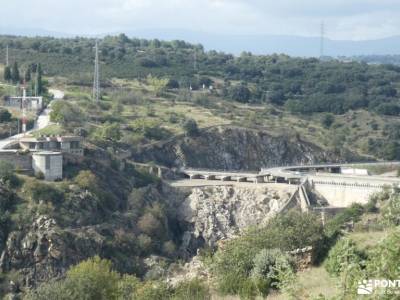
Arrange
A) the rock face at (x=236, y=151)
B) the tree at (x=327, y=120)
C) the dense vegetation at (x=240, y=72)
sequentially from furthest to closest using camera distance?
the dense vegetation at (x=240, y=72)
the tree at (x=327, y=120)
the rock face at (x=236, y=151)

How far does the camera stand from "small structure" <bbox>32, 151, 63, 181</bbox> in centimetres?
5625

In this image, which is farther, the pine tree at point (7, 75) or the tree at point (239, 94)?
the tree at point (239, 94)

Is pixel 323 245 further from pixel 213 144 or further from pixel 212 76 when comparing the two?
pixel 212 76

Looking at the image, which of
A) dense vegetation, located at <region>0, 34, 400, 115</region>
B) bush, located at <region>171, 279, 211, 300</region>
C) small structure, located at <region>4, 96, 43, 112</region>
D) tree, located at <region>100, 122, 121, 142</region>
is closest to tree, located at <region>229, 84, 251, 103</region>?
dense vegetation, located at <region>0, 34, 400, 115</region>

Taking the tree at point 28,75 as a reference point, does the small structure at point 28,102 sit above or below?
below

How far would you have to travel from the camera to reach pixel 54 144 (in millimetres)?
60969

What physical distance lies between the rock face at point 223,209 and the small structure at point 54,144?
10283 millimetres

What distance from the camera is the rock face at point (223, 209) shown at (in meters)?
63.1

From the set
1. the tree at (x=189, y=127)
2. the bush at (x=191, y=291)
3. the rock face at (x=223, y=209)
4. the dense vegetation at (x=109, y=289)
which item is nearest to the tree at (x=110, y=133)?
the rock face at (x=223, y=209)

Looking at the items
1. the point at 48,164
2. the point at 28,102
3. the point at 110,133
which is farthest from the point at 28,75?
the point at 48,164

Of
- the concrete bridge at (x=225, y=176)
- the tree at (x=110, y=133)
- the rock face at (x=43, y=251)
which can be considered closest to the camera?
the rock face at (x=43, y=251)

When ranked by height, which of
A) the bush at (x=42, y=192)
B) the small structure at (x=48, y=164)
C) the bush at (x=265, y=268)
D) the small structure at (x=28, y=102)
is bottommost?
the bush at (x=42, y=192)

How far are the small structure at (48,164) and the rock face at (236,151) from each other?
64.6 feet

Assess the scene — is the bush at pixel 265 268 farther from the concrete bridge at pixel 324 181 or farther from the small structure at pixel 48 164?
the concrete bridge at pixel 324 181
